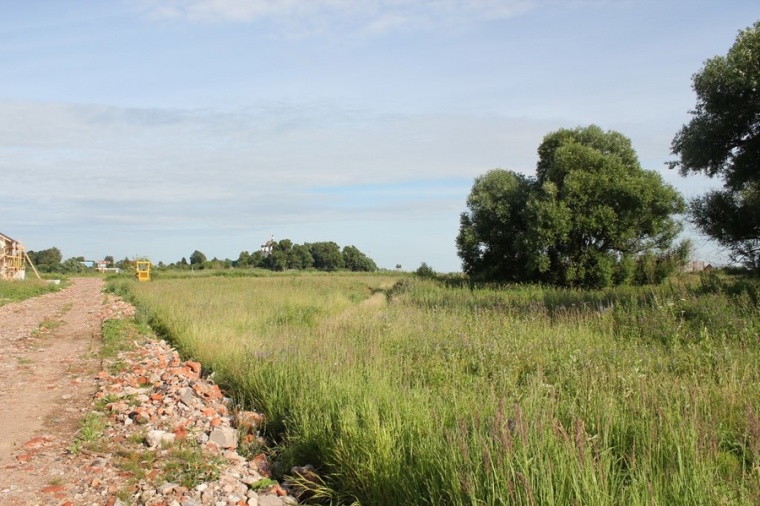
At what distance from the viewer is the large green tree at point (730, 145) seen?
1490 cm

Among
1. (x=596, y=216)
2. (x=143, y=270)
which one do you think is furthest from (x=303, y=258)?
(x=596, y=216)

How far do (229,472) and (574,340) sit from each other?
6.01 metres

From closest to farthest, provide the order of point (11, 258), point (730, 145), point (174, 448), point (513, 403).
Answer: point (513, 403) < point (174, 448) < point (730, 145) < point (11, 258)

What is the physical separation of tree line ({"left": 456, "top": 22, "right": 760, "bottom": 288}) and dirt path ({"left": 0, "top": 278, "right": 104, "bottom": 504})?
16438 millimetres

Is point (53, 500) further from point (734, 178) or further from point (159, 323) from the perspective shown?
point (734, 178)

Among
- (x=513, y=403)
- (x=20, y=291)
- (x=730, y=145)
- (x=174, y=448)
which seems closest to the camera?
(x=513, y=403)

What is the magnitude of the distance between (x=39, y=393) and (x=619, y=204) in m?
24.8

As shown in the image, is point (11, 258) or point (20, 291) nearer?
point (20, 291)

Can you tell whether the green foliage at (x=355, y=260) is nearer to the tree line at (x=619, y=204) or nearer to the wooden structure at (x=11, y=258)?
the wooden structure at (x=11, y=258)

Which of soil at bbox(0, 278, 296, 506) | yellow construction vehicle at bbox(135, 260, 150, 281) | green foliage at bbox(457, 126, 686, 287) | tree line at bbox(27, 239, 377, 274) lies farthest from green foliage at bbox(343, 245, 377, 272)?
soil at bbox(0, 278, 296, 506)

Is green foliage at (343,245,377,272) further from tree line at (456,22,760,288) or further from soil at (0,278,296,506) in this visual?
soil at (0,278,296,506)

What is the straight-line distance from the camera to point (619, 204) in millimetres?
26859

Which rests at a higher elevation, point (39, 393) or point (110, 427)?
point (39, 393)

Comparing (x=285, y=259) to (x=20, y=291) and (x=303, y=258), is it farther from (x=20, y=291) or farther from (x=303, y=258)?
(x=20, y=291)
